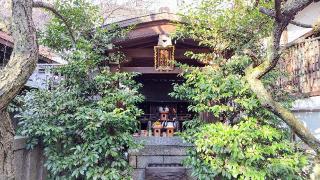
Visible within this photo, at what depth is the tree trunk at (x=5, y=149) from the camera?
384cm

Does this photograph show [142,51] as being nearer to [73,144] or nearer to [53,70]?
[53,70]

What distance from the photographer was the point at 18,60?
12.5ft

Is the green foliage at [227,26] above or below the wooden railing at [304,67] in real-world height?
above

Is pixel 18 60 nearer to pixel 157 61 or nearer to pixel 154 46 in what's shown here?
pixel 157 61

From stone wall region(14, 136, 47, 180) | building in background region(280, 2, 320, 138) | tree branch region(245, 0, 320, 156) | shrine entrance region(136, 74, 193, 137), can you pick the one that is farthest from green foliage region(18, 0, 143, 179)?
building in background region(280, 2, 320, 138)

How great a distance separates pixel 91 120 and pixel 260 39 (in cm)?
419

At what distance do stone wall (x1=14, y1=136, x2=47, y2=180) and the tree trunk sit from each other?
817 millimetres

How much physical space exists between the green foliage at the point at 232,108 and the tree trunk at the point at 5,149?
296 cm

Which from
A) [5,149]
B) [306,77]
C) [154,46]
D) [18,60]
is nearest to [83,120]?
[5,149]

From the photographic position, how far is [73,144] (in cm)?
551

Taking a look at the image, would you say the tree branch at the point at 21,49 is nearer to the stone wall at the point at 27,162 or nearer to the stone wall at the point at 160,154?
the stone wall at the point at 27,162

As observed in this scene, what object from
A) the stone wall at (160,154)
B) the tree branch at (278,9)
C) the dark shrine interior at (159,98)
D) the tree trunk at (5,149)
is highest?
the tree branch at (278,9)

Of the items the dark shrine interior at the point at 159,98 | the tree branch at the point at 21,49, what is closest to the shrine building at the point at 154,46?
the dark shrine interior at the point at 159,98

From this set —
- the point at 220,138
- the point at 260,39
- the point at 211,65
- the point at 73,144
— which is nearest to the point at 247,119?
the point at 220,138
